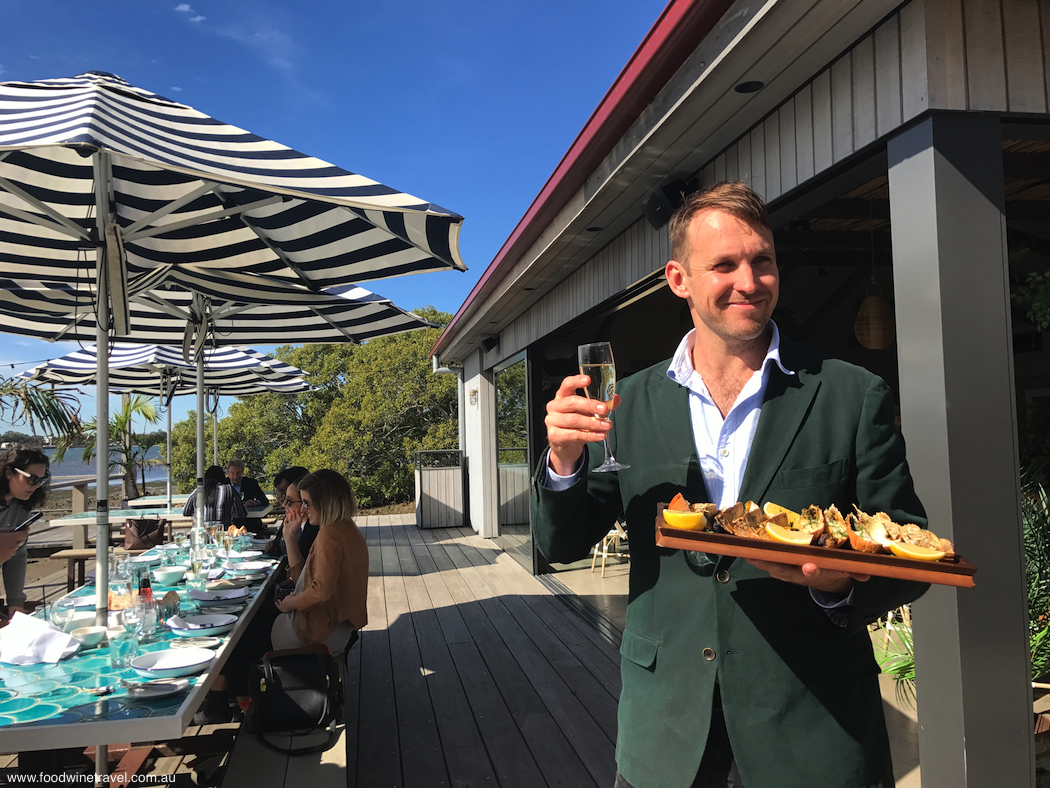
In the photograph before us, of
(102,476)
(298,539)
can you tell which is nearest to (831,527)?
(102,476)

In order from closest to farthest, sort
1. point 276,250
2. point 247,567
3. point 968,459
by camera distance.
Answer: point 968,459 → point 247,567 → point 276,250

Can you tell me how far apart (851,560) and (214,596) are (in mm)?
3104

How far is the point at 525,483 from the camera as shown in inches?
327

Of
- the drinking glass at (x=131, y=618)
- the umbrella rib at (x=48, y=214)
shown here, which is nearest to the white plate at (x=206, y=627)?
the drinking glass at (x=131, y=618)

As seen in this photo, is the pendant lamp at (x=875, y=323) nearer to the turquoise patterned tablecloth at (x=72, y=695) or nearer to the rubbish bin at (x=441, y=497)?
the turquoise patterned tablecloth at (x=72, y=695)

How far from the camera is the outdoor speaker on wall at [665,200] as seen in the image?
332cm

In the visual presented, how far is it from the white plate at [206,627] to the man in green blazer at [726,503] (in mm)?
1994

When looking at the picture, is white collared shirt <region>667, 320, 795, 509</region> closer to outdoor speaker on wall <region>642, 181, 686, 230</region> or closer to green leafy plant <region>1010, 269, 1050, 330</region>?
outdoor speaker on wall <region>642, 181, 686, 230</region>

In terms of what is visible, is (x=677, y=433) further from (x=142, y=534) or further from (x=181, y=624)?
(x=142, y=534)

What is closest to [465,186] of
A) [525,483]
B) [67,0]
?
[67,0]

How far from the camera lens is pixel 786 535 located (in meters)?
1.01

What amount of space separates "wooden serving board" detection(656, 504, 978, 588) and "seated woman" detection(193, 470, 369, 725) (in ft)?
8.96

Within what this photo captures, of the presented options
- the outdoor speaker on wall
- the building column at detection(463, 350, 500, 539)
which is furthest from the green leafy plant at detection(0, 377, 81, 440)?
the outdoor speaker on wall

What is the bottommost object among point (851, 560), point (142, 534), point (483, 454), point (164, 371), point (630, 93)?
point (142, 534)
